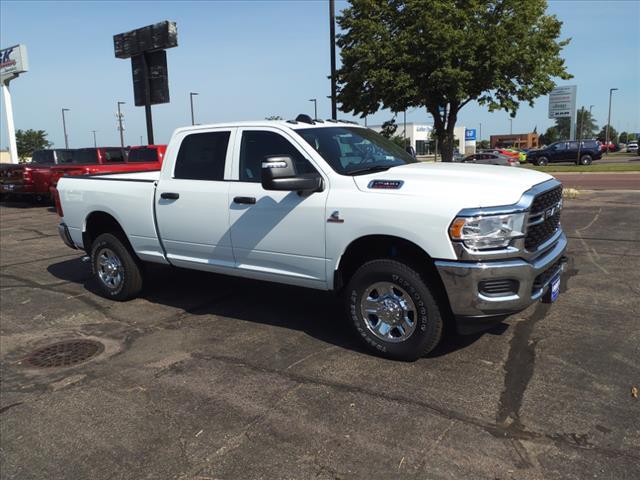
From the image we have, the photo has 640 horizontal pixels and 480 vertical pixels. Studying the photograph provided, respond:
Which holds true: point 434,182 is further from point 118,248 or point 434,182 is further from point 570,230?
point 570,230

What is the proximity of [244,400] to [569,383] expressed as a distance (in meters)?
2.28

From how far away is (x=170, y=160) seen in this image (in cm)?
557

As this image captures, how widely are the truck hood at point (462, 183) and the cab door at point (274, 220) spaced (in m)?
0.55

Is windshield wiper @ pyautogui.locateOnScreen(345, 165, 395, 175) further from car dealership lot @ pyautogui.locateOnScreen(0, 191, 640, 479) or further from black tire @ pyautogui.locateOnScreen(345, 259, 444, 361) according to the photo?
car dealership lot @ pyautogui.locateOnScreen(0, 191, 640, 479)

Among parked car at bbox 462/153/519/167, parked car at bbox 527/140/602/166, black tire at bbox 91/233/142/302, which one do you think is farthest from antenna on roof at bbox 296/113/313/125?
parked car at bbox 527/140/602/166

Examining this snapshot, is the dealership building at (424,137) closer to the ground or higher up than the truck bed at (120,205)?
higher up

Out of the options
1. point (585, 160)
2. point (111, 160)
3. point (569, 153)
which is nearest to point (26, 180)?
point (111, 160)

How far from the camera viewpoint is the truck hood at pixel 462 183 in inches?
147

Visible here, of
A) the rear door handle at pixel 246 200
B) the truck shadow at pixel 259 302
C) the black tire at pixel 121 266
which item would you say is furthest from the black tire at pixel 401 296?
the black tire at pixel 121 266

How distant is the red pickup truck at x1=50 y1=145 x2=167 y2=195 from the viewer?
1491cm

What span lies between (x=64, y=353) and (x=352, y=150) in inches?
125

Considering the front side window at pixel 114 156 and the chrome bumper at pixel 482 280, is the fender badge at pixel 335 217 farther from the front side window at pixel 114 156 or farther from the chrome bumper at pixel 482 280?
the front side window at pixel 114 156

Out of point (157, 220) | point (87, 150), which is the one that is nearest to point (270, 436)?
point (157, 220)

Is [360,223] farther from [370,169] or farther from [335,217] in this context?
[370,169]
